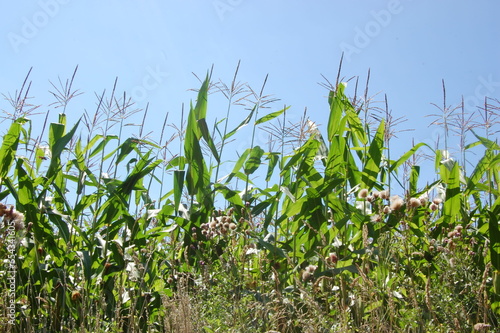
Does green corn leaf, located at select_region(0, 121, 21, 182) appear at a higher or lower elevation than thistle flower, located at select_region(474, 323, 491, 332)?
higher

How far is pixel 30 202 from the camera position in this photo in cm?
284

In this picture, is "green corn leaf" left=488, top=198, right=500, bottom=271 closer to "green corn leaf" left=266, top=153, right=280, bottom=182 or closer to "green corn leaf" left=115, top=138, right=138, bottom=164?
"green corn leaf" left=266, top=153, right=280, bottom=182

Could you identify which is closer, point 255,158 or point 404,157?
point 404,157

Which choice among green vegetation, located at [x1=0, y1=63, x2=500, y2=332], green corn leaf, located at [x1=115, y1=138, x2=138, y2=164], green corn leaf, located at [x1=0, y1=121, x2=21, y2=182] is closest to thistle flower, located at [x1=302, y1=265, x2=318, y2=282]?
green vegetation, located at [x1=0, y1=63, x2=500, y2=332]

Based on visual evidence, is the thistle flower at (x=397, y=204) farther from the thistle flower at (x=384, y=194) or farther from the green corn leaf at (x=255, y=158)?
the green corn leaf at (x=255, y=158)

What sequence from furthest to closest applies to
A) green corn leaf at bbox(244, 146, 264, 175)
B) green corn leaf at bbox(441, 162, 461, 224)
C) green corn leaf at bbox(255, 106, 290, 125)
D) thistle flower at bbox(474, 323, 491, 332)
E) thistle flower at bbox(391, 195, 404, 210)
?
green corn leaf at bbox(255, 106, 290, 125) < green corn leaf at bbox(244, 146, 264, 175) < green corn leaf at bbox(441, 162, 461, 224) < thistle flower at bbox(391, 195, 404, 210) < thistle flower at bbox(474, 323, 491, 332)

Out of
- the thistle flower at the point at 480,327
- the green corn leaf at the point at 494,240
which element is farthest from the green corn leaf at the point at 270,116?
the thistle flower at the point at 480,327

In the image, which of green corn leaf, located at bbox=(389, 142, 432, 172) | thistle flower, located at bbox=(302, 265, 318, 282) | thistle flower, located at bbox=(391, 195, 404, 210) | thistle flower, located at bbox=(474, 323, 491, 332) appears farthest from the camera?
green corn leaf, located at bbox=(389, 142, 432, 172)

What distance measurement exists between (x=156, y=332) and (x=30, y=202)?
990 millimetres

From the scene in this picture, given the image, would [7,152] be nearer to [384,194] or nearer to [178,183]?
[178,183]

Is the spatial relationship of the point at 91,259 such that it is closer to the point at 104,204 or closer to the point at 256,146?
the point at 104,204

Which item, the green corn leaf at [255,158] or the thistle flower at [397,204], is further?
the green corn leaf at [255,158]

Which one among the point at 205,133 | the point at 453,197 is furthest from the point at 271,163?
the point at 453,197

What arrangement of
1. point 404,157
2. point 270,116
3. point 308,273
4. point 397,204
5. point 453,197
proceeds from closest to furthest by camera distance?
point 397,204 → point 308,273 → point 453,197 → point 404,157 → point 270,116
